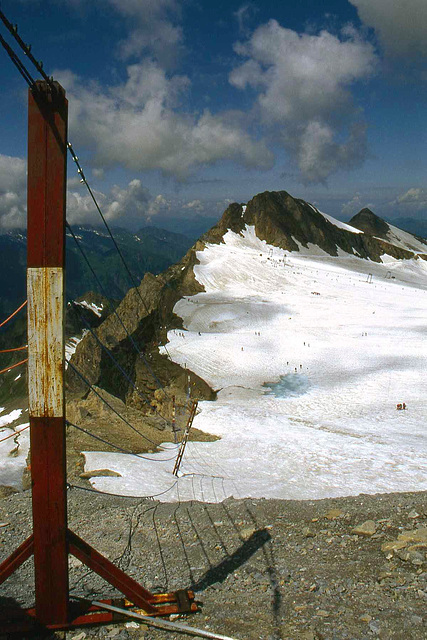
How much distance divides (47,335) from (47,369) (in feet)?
1.48

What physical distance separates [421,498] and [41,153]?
1153 cm

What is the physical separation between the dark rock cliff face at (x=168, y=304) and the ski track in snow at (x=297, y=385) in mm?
2586

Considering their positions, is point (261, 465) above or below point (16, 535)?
below

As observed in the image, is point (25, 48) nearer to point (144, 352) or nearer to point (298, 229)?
point (144, 352)

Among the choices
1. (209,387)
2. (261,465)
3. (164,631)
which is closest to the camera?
(164,631)

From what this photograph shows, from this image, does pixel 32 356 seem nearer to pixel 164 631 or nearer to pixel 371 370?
pixel 164 631

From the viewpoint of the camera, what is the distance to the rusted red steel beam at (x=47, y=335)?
495 cm

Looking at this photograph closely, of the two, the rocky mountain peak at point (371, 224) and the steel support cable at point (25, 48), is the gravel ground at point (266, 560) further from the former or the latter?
the rocky mountain peak at point (371, 224)

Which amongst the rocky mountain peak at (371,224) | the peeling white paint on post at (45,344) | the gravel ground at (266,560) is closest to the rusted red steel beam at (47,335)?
the peeling white paint on post at (45,344)

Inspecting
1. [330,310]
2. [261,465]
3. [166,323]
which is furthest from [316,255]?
[261,465]

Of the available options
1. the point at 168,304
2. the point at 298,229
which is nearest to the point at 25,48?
the point at 168,304

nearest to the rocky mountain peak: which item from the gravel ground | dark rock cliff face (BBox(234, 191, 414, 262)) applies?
dark rock cliff face (BBox(234, 191, 414, 262))

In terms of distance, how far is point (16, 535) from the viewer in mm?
9102

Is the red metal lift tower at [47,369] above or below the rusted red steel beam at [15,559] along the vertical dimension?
above
